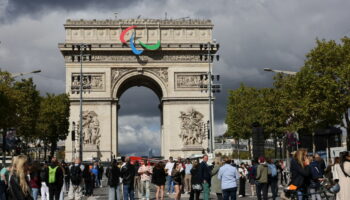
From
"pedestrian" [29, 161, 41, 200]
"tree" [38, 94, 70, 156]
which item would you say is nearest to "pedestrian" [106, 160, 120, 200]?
"pedestrian" [29, 161, 41, 200]

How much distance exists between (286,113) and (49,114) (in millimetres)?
33741

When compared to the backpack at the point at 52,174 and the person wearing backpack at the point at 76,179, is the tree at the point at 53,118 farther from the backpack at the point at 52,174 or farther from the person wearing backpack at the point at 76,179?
the backpack at the point at 52,174

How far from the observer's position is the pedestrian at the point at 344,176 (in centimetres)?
1421

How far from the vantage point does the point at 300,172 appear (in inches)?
539

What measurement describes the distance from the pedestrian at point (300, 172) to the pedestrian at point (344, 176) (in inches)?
41.6

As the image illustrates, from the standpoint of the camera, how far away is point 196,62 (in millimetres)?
63344

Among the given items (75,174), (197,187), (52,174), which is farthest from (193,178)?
(75,174)

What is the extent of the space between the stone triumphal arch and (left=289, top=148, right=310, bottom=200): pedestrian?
157ft

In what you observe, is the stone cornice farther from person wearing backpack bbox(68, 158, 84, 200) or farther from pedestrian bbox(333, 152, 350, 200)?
pedestrian bbox(333, 152, 350, 200)

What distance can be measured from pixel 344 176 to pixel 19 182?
7801 mm

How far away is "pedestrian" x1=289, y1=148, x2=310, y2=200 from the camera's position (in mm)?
13695

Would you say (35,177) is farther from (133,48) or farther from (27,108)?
(27,108)

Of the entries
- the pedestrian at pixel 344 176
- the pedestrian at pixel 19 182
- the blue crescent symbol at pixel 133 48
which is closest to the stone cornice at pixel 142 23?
the blue crescent symbol at pixel 133 48

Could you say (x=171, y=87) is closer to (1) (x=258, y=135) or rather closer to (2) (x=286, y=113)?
(2) (x=286, y=113)
